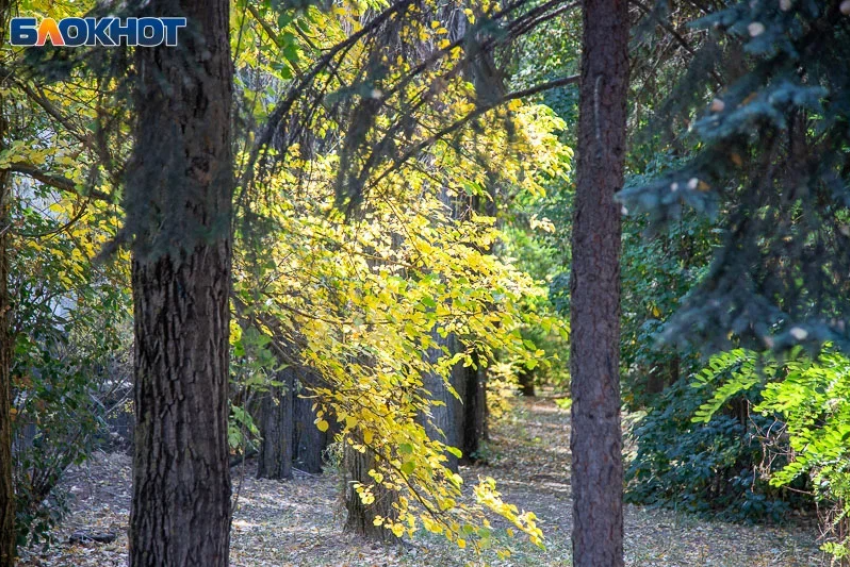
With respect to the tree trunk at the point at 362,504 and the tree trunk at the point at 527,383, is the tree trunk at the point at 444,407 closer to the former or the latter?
the tree trunk at the point at 362,504

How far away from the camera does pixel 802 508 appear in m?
10.7

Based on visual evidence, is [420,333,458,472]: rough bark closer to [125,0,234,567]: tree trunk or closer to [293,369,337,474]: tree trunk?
[293,369,337,474]: tree trunk

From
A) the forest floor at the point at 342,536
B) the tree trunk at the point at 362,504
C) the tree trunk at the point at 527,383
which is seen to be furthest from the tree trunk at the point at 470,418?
the tree trunk at the point at 527,383

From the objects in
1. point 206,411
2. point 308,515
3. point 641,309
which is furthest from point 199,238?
point 641,309

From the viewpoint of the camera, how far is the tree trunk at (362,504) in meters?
8.19

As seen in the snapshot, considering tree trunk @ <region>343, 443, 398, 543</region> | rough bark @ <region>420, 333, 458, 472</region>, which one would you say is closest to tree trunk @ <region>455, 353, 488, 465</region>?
rough bark @ <region>420, 333, 458, 472</region>

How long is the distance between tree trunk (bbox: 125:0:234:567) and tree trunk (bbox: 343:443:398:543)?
3.79 meters

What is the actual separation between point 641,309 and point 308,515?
5.42m

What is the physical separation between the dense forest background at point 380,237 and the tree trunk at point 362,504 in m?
0.03

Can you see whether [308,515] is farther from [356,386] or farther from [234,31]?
[234,31]

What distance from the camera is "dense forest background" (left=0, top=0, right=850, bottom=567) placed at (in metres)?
3.33

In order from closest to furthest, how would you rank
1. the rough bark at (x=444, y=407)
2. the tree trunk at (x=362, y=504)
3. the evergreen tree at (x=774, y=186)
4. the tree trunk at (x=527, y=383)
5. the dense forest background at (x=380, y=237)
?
the evergreen tree at (x=774, y=186), the dense forest background at (x=380, y=237), the tree trunk at (x=362, y=504), the rough bark at (x=444, y=407), the tree trunk at (x=527, y=383)

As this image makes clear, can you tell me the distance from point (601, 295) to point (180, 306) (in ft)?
7.04

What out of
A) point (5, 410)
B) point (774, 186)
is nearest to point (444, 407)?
point (5, 410)
